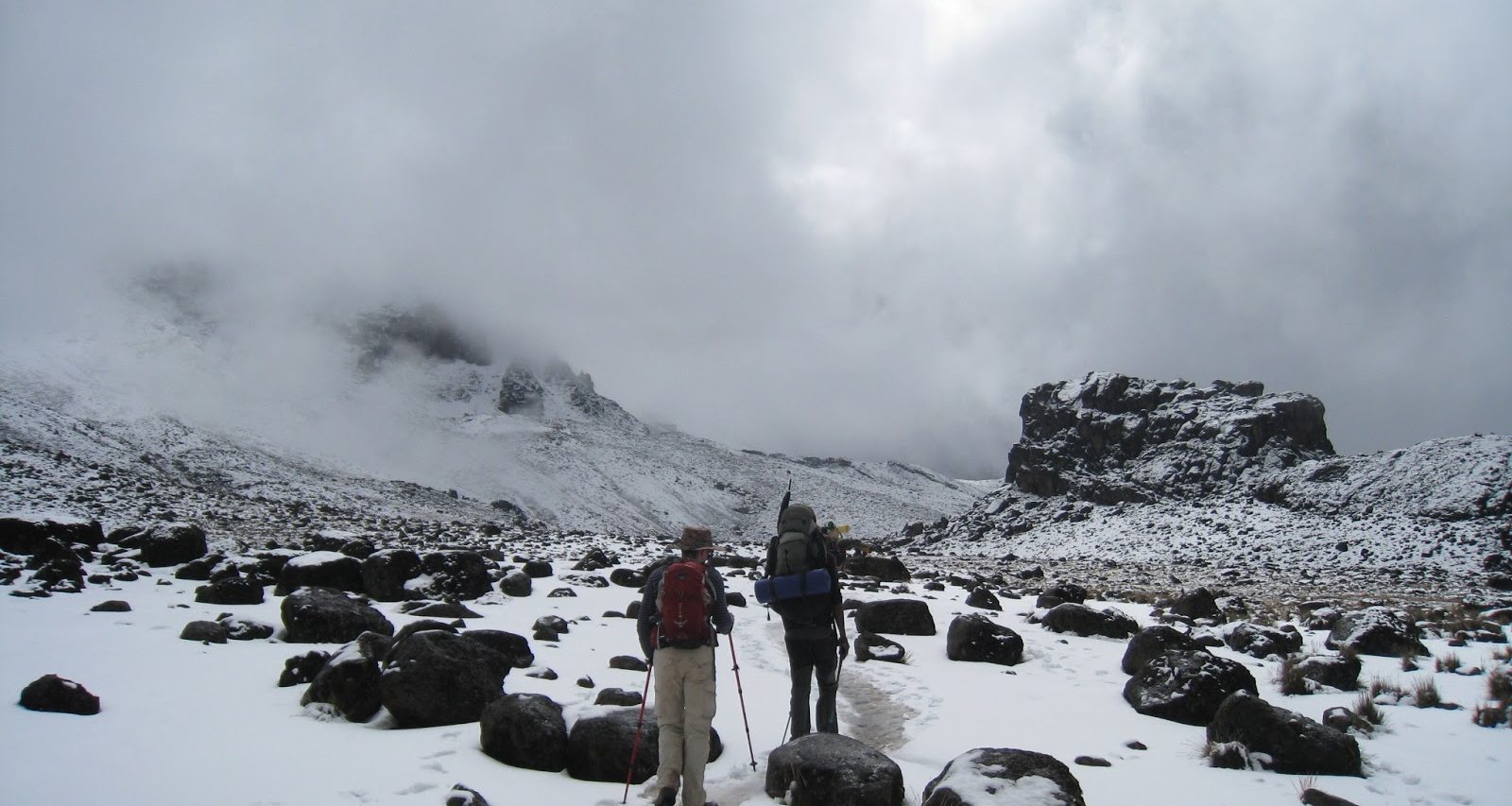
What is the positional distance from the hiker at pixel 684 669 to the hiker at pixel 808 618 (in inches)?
49.5

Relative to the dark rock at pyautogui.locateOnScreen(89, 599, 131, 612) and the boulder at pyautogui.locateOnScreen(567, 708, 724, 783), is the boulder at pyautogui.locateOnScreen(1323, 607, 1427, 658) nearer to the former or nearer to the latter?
the boulder at pyautogui.locateOnScreen(567, 708, 724, 783)

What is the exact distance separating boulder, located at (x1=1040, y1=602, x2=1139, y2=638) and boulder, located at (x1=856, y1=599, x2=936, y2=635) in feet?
8.78

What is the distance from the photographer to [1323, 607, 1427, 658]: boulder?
1185cm

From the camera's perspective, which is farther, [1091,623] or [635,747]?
[1091,623]

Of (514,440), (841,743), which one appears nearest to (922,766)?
(841,743)

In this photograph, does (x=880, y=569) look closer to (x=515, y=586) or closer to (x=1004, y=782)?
(x=515, y=586)

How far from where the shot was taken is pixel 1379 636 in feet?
39.6

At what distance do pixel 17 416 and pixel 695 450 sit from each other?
342ft

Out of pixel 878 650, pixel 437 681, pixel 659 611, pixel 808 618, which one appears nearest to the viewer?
pixel 659 611

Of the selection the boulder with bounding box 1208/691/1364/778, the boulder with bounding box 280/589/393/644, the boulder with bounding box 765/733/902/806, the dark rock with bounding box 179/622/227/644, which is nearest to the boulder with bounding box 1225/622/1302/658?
the boulder with bounding box 1208/691/1364/778

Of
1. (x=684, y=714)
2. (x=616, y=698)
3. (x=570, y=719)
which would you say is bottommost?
(x=616, y=698)

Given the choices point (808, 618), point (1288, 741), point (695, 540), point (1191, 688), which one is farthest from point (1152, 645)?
point (695, 540)

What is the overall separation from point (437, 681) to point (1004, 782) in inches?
236

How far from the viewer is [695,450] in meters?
146
